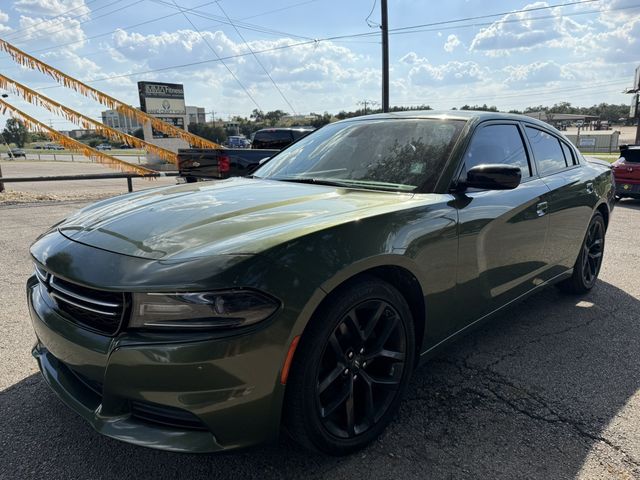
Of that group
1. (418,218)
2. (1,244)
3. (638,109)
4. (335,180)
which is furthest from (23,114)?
(638,109)

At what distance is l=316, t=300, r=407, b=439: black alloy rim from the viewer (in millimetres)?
2121

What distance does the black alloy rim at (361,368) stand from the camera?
6.96 feet

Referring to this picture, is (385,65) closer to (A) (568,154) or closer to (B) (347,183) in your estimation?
(A) (568,154)

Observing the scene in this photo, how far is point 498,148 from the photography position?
333cm

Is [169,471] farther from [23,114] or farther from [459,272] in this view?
[23,114]

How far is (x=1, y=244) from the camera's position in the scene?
6508mm

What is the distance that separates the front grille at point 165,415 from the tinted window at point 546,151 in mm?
3147

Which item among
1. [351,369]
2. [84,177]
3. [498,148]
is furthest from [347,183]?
[84,177]

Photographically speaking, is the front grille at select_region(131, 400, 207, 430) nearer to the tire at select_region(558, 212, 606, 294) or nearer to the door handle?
the door handle

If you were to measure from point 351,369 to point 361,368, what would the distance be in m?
0.08

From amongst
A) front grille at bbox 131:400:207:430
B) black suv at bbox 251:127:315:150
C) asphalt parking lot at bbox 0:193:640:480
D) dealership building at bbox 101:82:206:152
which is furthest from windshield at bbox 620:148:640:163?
dealership building at bbox 101:82:206:152

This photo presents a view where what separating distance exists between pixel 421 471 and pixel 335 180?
5.80 feet

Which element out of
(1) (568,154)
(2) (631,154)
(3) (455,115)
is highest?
(3) (455,115)

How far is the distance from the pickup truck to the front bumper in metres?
7.54
